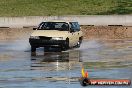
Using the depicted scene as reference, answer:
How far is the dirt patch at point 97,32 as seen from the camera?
44.8m

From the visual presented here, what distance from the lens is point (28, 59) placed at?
25.0 metres

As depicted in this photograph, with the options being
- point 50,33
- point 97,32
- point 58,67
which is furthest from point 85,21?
point 58,67

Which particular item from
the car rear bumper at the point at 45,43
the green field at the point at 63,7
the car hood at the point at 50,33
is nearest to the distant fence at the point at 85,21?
the green field at the point at 63,7

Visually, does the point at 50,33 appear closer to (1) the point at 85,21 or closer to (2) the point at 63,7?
(1) the point at 85,21

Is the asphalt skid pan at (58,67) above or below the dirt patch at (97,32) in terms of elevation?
above

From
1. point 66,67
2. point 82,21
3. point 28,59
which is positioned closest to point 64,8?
point 82,21

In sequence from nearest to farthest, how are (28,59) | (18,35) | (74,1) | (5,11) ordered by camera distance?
(28,59), (18,35), (5,11), (74,1)

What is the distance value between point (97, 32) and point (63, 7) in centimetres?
1258

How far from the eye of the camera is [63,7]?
188 ft

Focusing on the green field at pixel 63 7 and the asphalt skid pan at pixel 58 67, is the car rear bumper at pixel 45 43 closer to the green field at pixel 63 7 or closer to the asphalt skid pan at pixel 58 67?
the asphalt skid pan at pixel 58 67

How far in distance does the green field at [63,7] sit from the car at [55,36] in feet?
77.2

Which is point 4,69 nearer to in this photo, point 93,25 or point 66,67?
point 66,67

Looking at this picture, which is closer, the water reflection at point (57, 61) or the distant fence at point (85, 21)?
the water reflection at point (57, 61)

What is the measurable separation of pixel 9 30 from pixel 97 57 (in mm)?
20802
